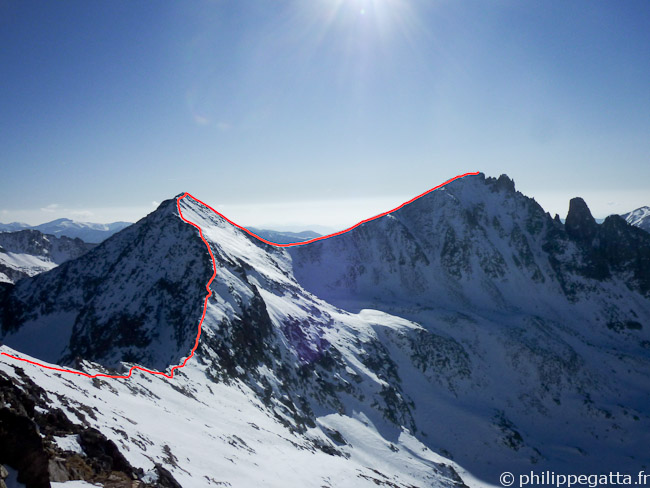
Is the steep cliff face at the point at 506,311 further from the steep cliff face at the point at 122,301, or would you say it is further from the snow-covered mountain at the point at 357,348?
the steep cliff face at the point at 122,301

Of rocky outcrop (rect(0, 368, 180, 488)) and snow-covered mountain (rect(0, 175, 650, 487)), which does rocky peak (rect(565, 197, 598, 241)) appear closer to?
snow-covered mountain (rect(0, 175, 650, 487))

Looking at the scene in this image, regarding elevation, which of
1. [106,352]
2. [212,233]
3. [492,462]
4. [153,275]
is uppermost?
[212,233]

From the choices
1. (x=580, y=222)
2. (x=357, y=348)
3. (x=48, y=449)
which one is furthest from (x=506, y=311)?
(x=48, y=449)

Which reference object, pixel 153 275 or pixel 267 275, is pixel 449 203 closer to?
pixel 267 275

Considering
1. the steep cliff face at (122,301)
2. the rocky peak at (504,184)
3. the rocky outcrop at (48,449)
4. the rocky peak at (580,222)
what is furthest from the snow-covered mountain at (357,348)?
the rocky peak at (504,184)

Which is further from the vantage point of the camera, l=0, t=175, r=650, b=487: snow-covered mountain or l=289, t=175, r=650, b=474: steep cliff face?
l=289, t=175, r=650, b=474: steep cliff face

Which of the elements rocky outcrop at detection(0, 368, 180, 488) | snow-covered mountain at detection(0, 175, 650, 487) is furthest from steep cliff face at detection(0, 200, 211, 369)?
rocky outcrop at detection(0, 368, 180, 488)

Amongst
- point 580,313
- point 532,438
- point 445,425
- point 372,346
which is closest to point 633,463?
point 532,438
